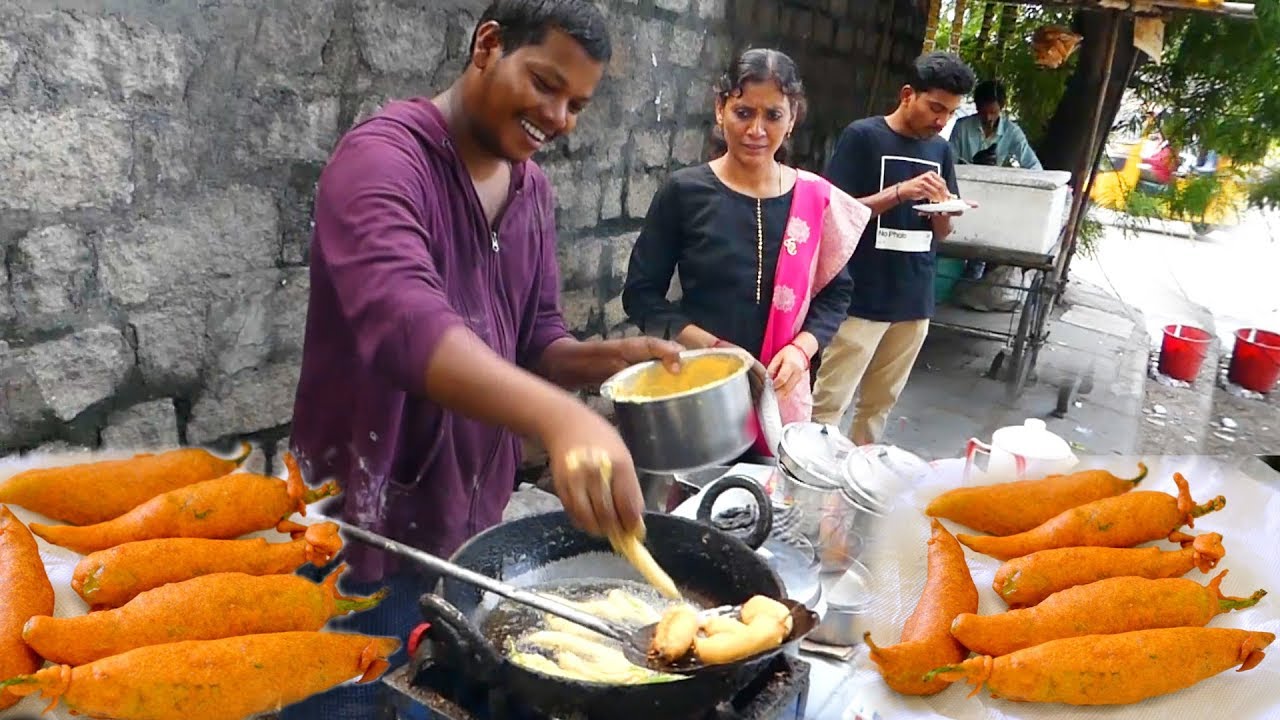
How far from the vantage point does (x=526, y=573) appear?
1468 millimetres

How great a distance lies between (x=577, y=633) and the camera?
4.32 ft

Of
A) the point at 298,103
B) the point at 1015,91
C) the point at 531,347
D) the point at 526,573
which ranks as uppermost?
the point at 1015,91

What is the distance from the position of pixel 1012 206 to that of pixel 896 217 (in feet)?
6.02

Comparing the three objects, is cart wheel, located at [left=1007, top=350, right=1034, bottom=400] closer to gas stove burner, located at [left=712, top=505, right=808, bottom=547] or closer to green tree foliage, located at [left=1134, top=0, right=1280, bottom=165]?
green tree foliage, located at [left=1134, top=0, right=1280, bottom=165]

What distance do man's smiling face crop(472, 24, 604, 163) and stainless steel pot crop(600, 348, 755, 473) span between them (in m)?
0.53

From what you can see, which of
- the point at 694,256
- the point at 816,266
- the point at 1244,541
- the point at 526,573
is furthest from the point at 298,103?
the point at 1244,541

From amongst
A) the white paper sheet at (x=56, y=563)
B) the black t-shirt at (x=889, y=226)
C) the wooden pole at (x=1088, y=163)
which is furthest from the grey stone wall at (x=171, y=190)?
the wooden pole at (x=1088, y=163)

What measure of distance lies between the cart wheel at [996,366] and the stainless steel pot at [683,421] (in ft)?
16.7

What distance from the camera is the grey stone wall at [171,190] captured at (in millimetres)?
1852

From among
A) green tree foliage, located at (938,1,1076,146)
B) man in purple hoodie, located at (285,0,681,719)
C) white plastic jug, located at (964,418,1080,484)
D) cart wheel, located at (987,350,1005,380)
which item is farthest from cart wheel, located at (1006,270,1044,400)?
man in purple hoodie, located at (285,0,681,719)

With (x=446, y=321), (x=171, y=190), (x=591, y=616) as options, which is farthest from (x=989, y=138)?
(x=591, y=616)

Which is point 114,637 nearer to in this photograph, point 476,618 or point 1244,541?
point 476,618

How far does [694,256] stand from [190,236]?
1574 millimetres

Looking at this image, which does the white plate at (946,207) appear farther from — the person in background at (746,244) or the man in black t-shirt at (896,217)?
the person in background at (746,244)
